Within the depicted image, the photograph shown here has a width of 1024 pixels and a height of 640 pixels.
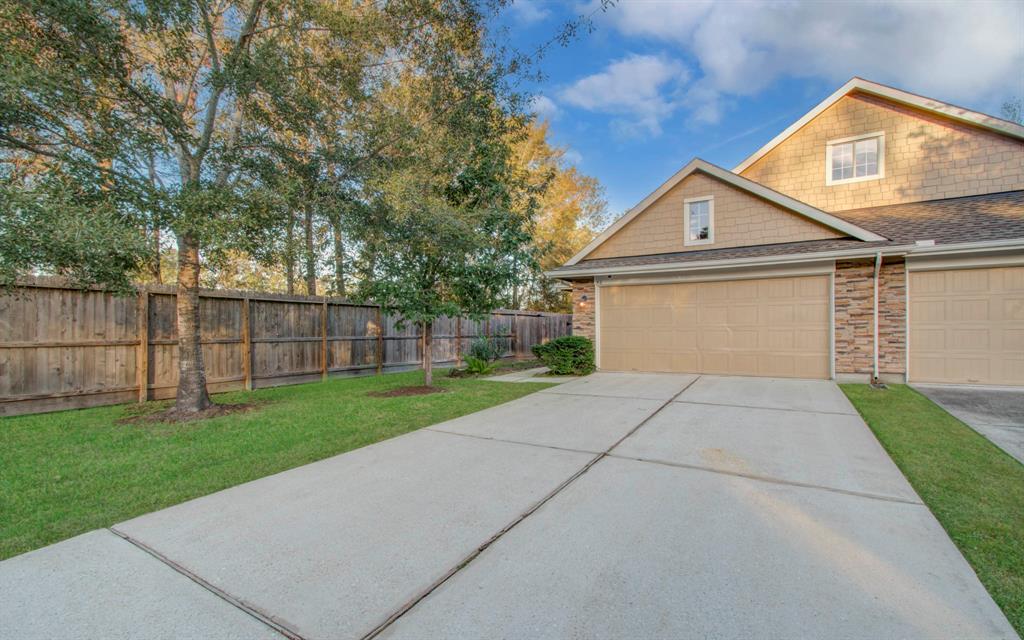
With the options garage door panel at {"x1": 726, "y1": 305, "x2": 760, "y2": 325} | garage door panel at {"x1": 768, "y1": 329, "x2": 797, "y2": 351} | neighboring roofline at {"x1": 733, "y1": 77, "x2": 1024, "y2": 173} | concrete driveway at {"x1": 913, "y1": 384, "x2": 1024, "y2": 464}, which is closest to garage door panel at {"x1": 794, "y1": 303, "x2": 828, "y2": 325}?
garage door panel at {"x1": 768, "y1": 329, "x2": 797, "y2": 351}

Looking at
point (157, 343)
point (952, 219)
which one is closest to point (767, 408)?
point (952, 219)

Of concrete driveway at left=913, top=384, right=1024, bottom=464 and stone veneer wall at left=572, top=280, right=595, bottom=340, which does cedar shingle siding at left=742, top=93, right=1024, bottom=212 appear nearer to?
concrete driveway at left=913, top=384, right=1024, bottom=464

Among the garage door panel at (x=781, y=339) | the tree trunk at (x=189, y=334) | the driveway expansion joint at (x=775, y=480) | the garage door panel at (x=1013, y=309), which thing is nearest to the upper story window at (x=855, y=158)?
the garage door panel at (x=1013, y=309)

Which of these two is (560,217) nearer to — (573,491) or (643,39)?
(643,39)

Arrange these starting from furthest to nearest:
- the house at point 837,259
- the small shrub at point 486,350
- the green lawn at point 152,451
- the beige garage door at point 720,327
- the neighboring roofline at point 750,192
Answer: the small shrub at point 486,350, the beige garage door at point 720,327, the neighboring roofline at point 750,192, the house at point 837,259, the green lawn at point 152,451

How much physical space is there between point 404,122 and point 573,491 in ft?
20.8

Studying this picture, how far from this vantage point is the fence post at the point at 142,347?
7160mm

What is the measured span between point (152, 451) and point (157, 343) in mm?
3902

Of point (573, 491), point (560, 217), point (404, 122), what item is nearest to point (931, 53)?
point (560, 217)

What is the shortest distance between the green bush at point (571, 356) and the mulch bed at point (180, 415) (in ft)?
21.0

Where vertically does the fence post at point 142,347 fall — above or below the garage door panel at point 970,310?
below

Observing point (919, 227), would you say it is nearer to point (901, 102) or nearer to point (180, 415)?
point (901, 102)

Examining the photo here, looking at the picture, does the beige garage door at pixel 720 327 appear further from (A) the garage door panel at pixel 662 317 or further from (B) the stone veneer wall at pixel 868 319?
(B) the stone veneer wall at pixel 868 319

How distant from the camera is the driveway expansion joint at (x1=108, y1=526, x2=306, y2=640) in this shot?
6.09 ft
